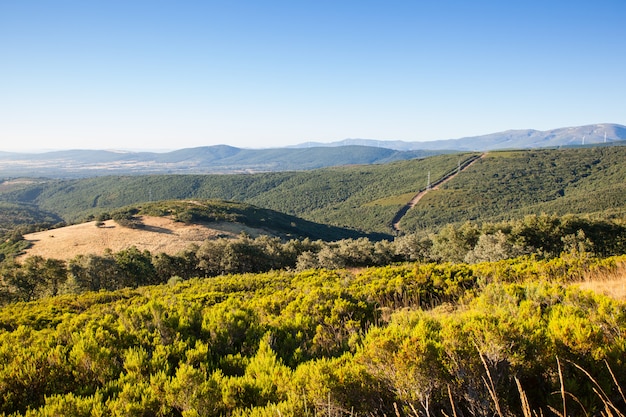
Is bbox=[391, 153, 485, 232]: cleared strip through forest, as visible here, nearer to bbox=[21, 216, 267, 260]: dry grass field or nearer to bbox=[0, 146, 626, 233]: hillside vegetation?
bbox=[0, 146, 626, 233]: hillside vegetation

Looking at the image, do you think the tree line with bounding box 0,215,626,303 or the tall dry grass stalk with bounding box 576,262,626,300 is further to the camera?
the tree line with bounding box 0,215,626,303

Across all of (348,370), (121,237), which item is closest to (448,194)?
(121,237)

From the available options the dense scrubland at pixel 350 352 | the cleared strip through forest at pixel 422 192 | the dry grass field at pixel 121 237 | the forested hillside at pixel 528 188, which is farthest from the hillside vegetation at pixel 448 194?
the dense scrubland at pixel 350 352

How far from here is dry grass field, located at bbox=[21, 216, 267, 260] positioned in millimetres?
51406

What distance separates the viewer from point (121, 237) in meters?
57.5

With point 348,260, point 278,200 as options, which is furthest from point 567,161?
point 348,260

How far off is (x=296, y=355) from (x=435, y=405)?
2332 mm

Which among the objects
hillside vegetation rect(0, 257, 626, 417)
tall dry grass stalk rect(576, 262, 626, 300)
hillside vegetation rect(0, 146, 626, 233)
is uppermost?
hillside vegetation rect(0, 257, 626, 417)

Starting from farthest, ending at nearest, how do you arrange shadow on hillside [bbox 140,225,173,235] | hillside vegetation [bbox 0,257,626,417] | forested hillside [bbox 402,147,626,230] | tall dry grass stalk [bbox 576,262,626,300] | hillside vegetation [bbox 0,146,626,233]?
hillside vegetation [bbox 0,146,626,233] → forested hillside [bbox 402,147,626,230] → shadow on hillside [bbox 140,225,173,235] → tall dry grass stalk [bbox 576,262,626,300] → hillside vegetation [bbox 0,257,626,417]

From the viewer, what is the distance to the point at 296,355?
17.9ft

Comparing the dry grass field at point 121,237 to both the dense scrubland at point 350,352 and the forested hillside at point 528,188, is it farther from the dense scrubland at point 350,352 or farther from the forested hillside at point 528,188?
the forested hillside at point 528,188

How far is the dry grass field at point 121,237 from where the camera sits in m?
51.4

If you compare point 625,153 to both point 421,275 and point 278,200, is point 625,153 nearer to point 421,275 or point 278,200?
point 278,200

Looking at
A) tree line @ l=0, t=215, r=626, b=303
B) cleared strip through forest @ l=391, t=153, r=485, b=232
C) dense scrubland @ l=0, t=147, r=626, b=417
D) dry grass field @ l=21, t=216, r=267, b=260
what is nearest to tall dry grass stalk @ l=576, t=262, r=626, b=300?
dense scrubland @ l=0, t=147, r=626, b=417
